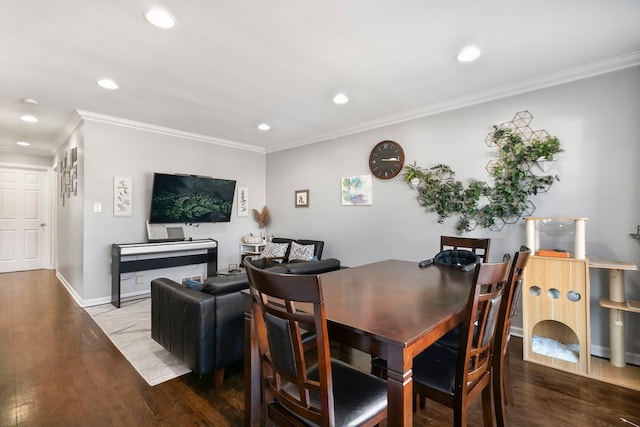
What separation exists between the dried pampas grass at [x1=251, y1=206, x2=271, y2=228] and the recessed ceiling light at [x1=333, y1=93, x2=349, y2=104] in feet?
9.62

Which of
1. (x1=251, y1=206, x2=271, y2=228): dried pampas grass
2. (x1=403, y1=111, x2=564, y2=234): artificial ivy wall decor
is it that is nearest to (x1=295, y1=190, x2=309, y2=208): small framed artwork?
(x1=251, y1=206, x2=271, y2=228): dried pampas grass

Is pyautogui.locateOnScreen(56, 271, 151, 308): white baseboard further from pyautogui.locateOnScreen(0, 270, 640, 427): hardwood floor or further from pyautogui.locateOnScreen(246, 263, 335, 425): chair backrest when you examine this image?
pyautogui.locateOnScreen(246, 263, 335, 425): chair backrest

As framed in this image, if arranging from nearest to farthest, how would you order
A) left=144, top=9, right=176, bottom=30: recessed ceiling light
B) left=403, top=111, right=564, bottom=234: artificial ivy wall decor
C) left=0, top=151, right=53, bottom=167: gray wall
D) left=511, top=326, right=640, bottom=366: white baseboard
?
left=144, top=9, right=176, bottom=30: recessed ceiling light
left=511, top=326, right=640, bottom=366: white baseboard
left=403, top=111, right=564, bottom=234: artificial ivy wall decor
left=0, top=151, right=53, bottom=167: gray wall

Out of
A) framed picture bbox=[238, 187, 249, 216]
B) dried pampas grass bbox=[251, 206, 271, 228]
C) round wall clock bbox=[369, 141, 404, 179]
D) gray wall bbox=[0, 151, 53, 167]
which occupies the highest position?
gray wall bbox=[0, 151, 53, 167]

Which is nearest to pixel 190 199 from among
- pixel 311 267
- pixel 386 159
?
pixel 311 267

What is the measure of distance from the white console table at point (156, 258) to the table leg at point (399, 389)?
4.00 metres

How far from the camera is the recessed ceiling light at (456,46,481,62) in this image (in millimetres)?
2359

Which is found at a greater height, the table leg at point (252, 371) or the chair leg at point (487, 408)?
the table leg at point (252, 371)

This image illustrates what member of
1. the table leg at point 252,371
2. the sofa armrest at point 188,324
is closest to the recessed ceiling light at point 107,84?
the sofa armrest at point 188,324

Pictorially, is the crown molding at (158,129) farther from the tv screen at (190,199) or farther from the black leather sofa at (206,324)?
the black leather sofa at (206,324)

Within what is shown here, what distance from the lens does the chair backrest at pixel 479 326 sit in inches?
47.4

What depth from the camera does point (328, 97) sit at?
338 cm

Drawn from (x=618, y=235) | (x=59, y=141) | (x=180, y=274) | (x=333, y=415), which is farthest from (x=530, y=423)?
(x=59, y=141)

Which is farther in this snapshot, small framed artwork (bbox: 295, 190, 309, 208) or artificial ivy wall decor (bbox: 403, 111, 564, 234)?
small framed artwork (bbox: 295, 190, 309, 208)
